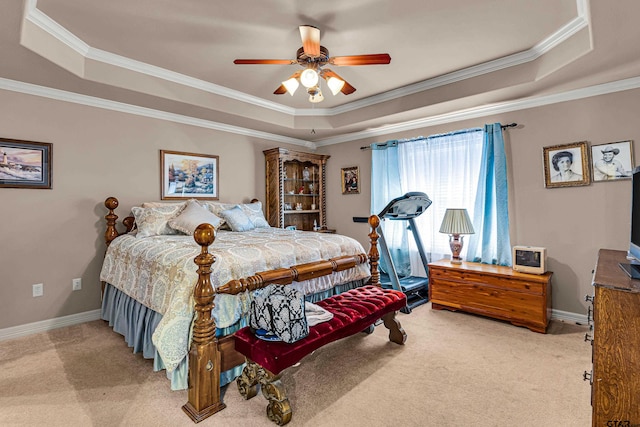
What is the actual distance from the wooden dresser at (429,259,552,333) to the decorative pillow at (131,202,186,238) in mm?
3116

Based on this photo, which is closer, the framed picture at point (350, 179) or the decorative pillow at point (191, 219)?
the decorative pillow at point (191, 219)

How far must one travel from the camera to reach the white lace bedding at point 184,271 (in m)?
1.97

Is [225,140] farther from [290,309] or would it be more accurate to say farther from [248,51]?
[290,309]

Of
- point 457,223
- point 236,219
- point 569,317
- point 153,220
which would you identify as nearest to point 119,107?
point 153,220

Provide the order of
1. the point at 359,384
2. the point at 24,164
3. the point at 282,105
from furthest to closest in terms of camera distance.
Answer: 1. the point at 282,105
2. the point at 24,164
3. the point at 359,384

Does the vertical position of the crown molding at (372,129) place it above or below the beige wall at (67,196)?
above

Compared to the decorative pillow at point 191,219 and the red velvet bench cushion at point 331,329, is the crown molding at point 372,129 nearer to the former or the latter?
the decorative pillow at point 191,219

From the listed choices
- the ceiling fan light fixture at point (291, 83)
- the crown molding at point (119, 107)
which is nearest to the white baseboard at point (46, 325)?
the crown molding at point (119, 107)

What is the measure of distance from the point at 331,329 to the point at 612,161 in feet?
10.8

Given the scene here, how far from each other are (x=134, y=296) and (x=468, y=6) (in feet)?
11.4

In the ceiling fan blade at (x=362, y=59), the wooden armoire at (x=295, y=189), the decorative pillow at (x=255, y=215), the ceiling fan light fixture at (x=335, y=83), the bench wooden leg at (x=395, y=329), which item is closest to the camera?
the ceiling fan blade at (x=362, y=59)

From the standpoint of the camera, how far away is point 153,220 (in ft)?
11.3

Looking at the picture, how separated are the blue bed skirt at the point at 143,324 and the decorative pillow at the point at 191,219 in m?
0.83

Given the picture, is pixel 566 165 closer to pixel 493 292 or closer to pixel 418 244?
pixel 493 292
